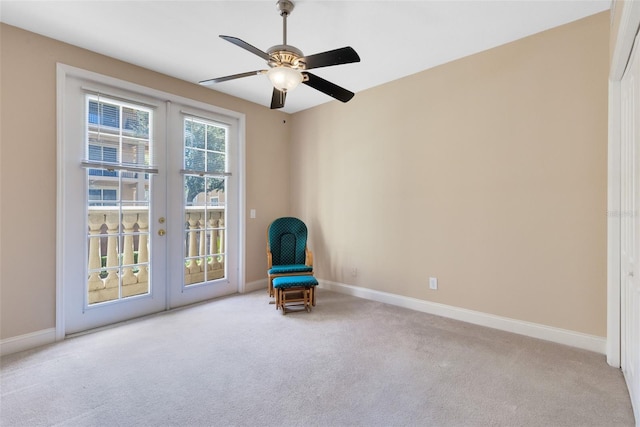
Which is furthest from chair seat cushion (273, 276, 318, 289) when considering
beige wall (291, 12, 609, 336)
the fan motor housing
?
the fan motor housing

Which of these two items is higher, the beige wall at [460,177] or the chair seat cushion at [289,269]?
the beige wall at [460,177]

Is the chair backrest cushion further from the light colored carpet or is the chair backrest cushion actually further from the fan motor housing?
the fan motor housing

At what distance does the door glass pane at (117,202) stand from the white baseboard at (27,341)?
0.38m

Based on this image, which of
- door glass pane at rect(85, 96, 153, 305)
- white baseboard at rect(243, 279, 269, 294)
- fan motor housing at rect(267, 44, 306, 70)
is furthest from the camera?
white baseboard at rect(243, 279, 269, 294)

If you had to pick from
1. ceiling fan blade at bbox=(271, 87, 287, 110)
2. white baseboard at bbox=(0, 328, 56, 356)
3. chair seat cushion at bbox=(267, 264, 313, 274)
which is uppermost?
ceiling fan blade at bbox=(271, 87, 287, 110)

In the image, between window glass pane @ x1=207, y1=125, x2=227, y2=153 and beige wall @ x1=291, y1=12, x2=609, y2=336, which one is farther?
window glass pane @ x1=207, y1=125, x2=227, y2=153

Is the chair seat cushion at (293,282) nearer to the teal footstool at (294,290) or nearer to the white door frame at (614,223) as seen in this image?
the teal footstool at (294,290)

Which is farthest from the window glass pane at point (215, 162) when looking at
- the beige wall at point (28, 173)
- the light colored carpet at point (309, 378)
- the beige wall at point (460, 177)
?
the light colored carpet at point (309, 378)

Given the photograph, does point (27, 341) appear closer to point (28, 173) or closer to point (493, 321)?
point (28, 173)

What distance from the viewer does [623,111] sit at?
2059mm

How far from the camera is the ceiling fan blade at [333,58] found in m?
1.82

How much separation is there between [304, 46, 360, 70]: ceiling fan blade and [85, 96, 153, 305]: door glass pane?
2.21 metres

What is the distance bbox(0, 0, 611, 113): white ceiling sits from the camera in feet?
7.23

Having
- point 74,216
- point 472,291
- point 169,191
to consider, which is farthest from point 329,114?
point 74,216
